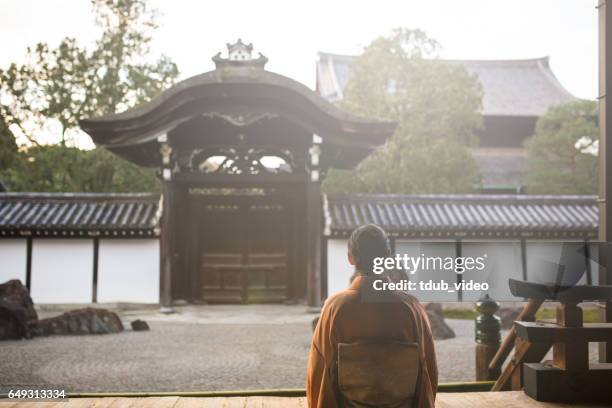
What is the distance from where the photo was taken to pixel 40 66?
16906mm

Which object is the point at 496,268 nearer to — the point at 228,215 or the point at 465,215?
the point at 228,215

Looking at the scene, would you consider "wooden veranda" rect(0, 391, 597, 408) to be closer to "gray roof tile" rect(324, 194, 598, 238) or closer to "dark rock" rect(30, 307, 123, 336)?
"dark rock" rect(30, 307, 123, 336)

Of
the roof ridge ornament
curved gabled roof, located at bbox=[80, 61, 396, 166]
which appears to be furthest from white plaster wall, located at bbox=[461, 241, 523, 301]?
the roof ridge ornament

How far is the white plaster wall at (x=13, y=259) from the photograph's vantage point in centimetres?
1294

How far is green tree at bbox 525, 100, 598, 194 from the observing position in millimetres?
19656

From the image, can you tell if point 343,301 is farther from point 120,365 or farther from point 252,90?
point 252,90

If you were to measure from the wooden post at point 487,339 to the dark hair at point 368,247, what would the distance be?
9.29 ft

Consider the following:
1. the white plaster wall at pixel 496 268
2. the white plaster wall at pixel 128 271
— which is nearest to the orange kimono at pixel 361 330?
the white plaster wall at pixel 496 268

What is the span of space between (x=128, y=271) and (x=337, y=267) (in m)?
5.04

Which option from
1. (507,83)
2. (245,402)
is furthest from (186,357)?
(507,83)

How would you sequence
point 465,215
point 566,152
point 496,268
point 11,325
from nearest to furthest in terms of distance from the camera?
1. point 496,268
2. point 11,325
3. point 465,215
4. point 566,152

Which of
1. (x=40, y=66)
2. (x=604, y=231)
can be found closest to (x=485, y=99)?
(x=40, y=66)

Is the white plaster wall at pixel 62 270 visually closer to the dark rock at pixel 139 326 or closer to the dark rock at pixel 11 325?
the dark rock at pixel 139 326

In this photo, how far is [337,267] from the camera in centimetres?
1330
